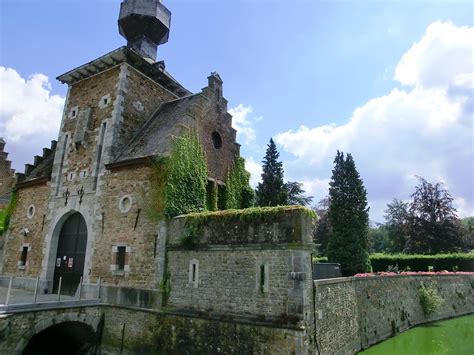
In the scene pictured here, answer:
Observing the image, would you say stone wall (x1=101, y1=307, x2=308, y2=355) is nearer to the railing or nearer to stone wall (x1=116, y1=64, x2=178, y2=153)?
the railing

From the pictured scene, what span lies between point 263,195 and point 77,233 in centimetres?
1655

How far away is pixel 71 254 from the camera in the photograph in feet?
52.2

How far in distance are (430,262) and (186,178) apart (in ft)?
90.6

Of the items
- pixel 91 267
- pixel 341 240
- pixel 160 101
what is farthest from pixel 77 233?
pixel 341 240

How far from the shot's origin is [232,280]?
11.1 m

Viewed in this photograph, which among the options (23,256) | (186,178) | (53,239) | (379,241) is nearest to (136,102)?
(186,178)

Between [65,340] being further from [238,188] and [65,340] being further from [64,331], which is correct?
[238,188]

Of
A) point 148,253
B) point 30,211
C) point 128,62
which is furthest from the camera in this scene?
point 30,211

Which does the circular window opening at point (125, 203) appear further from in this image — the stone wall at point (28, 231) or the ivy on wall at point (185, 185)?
the stone wall at point (28, 231)

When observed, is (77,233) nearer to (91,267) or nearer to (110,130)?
(91,267)

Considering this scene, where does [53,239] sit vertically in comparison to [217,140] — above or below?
below

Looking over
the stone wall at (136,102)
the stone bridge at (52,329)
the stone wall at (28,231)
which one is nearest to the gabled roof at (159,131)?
the stone wall at (136,102)

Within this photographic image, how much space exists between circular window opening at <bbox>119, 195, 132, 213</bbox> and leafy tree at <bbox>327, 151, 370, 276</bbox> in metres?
18.3

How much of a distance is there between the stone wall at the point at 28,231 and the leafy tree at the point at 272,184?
16516mm
